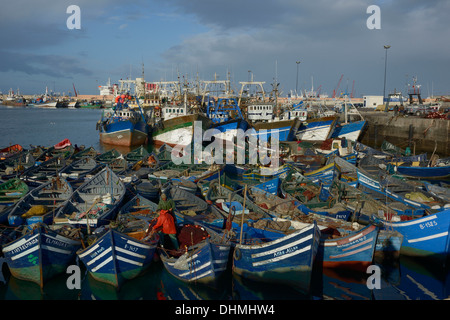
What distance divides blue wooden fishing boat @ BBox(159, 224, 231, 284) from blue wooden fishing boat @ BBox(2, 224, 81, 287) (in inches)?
128

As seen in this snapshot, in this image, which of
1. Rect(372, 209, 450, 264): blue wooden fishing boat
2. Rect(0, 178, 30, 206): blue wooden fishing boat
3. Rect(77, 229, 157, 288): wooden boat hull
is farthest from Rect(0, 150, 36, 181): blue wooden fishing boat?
Rect(372, 209, 450, 264): blue wooden fishing boat

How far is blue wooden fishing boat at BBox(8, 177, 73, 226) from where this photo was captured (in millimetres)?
14031

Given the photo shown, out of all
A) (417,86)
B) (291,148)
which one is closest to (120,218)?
(291,148)

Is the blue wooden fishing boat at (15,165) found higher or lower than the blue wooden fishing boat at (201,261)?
higher

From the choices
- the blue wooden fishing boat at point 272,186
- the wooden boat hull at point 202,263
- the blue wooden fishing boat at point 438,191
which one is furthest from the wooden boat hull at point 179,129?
the wooden boat hull at point 202,263

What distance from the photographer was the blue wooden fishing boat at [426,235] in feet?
41.4

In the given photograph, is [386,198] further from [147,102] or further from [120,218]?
[147,102]

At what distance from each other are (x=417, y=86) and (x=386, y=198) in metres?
69.0

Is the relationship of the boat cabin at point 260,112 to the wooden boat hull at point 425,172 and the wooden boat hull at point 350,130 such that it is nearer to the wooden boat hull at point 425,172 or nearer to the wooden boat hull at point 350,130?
the wooden boat hull at point 350,130


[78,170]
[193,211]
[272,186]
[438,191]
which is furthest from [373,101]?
[193,211]

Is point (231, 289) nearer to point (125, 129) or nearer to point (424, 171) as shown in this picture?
point (424, 171)

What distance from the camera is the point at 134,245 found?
1137 centimetres

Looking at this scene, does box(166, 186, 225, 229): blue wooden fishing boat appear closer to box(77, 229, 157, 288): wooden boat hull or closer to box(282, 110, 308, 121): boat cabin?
box(77, 229, 157, 288): wooden boat hull

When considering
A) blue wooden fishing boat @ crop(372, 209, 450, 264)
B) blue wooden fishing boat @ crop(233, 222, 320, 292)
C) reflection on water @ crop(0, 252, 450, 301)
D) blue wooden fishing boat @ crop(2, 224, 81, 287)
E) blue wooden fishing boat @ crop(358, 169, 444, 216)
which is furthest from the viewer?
blue wooden fishing boat @ crop(358, 169, 444, 216)
